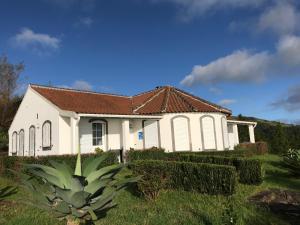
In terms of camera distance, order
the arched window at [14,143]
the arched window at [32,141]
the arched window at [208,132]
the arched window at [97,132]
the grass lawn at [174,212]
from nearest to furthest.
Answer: the grass lawn at [174,212] < the arched window at [97,132] < the arched window at [32,141] < the arched window at [208,132] < the arched window at [14,143]

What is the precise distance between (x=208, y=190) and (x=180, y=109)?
528 inches

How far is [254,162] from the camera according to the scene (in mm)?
12648

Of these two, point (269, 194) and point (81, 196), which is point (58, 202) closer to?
point (81, 196)

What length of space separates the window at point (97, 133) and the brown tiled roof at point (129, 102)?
113 cm

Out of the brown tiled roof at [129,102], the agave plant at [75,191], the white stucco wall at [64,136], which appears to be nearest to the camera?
the agave plant at [75,191]

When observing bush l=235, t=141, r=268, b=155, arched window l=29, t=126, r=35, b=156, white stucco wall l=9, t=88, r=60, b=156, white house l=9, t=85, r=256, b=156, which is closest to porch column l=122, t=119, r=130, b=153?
white house l=9, t=85, r=256, b=156

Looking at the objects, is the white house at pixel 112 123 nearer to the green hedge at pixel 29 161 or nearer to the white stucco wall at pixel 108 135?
the white stucco wall at pixel 108 135

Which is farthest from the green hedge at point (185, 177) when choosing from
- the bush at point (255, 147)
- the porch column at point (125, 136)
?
the bush at point (255, 147)

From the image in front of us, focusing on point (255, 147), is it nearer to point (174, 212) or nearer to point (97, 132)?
point (97, 132)

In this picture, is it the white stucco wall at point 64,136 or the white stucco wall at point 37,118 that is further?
the white stucco wall at point 37,118

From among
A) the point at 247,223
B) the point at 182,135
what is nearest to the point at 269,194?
the point at 247,223

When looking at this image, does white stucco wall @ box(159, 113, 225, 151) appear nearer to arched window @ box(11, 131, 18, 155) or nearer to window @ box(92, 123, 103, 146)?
window @ box(92, 123, 103, 146)

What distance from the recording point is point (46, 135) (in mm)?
19844

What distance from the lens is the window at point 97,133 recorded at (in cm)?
2118
